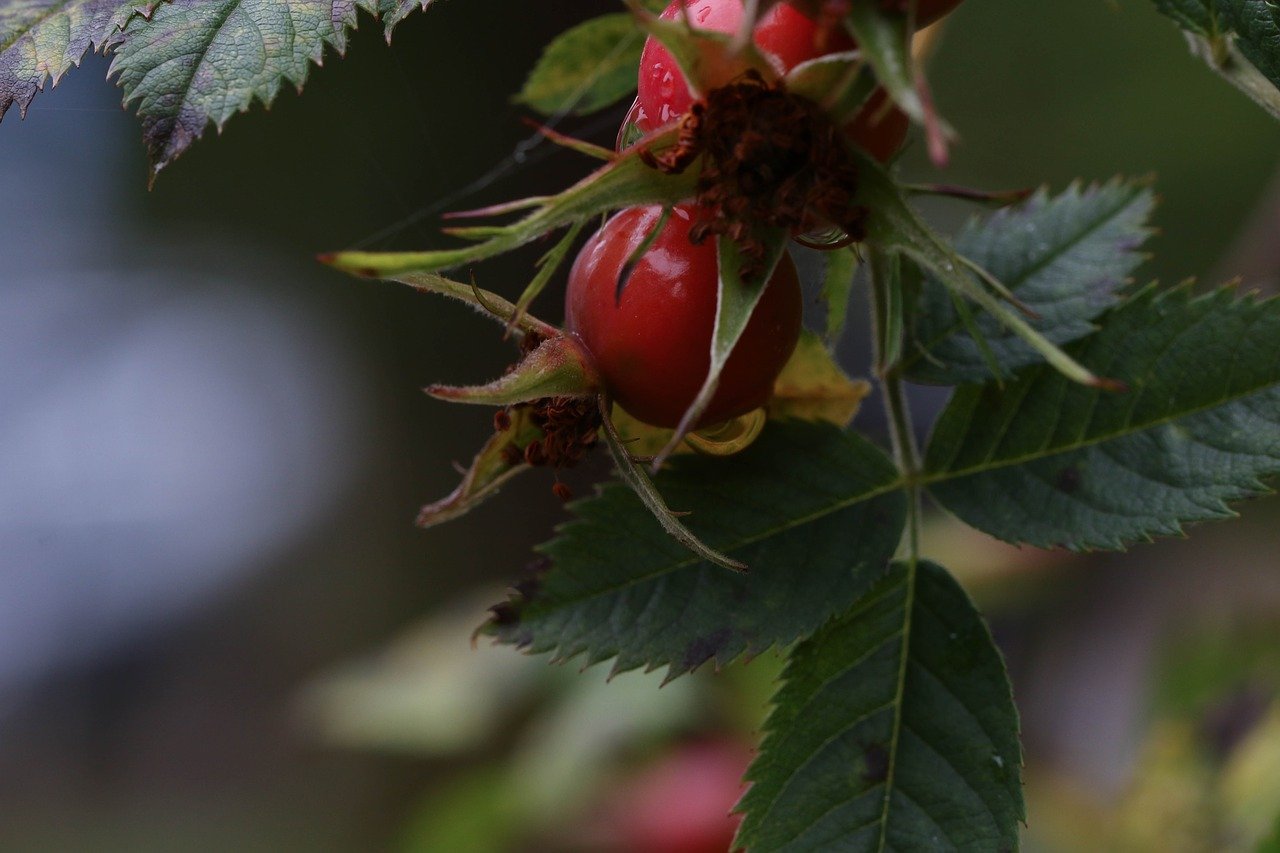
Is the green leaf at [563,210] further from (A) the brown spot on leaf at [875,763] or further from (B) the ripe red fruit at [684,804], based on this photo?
(B) the ripe red fruit at [684,804]

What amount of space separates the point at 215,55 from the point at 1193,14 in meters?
0.76

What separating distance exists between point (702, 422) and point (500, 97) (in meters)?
3.25

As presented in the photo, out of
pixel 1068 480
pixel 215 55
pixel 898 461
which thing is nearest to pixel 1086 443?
pixel 1068 480

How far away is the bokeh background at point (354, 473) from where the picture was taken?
2.21 metres

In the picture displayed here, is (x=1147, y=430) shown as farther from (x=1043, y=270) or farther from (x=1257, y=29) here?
(x=1257, y=29)

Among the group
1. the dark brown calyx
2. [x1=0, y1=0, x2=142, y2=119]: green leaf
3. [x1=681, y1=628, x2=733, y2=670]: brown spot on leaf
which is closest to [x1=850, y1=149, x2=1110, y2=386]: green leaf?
the dark brown calyx

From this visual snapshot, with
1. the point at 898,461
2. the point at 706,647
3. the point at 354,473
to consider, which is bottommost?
the point at 354,473

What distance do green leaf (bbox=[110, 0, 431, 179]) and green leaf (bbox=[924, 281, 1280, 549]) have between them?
0.64 m

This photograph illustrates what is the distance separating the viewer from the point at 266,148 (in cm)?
538

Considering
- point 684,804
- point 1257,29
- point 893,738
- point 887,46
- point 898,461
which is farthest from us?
point 684,804

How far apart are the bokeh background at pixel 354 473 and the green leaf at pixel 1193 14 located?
0.57 meters

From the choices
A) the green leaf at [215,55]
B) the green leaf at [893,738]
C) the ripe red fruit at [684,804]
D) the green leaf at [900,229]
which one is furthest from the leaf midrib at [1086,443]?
the ripe red fruit at [684,804]

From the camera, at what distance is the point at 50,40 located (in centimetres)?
82

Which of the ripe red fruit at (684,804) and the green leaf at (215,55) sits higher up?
the green leaf at (215,55)
